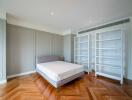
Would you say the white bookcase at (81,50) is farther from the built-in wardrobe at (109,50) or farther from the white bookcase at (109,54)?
the white bookcase at (109,54)

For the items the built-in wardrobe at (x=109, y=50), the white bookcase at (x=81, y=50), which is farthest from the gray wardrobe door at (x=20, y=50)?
the built-in wardrobe at (x=109, y=50)

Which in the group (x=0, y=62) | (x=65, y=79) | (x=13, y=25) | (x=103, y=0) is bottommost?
(x=65, y=79)

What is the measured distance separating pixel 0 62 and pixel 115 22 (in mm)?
4924

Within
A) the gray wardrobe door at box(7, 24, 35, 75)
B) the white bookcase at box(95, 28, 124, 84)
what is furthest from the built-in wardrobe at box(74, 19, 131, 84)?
the gray wardrobe door at box(7, 24, 35, 75)

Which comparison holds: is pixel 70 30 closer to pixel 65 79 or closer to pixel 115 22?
pixel 115 22

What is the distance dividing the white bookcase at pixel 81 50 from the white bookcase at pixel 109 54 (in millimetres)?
678

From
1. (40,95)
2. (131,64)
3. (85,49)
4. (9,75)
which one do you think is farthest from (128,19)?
(9,75)

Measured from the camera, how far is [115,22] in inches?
128

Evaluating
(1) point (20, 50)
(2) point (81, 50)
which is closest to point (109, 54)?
(2) point (81, 50)

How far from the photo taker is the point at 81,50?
15.1 feet

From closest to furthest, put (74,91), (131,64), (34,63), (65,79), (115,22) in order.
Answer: (74,91), (65,79), (131,64), (115,22), (34,63)

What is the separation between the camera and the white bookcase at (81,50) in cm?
425

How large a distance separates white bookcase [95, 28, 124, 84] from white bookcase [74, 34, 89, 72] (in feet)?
2.22

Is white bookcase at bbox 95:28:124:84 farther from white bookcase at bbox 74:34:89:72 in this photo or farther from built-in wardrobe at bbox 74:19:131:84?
white bookcase at bbox 74:34:89:72
